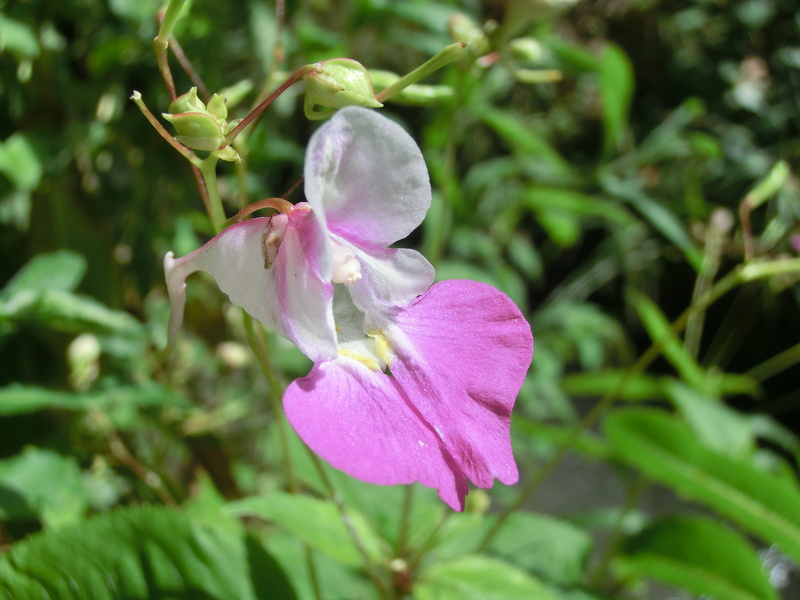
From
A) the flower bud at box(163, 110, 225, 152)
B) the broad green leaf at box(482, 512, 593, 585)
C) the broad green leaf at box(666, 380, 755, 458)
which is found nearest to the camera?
the flower bud at box(163, 110, 225, 152)

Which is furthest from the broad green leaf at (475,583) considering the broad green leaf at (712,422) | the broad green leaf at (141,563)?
the broad green leaf at (712,422)

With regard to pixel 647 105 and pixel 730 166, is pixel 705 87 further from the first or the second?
pixel 730 166

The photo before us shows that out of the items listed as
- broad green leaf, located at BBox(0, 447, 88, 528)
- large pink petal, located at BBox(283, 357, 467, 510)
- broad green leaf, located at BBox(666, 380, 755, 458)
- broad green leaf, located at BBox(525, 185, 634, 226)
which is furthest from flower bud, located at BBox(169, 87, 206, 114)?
broad green leaf, located at BBox(525, 185, 634, 226)

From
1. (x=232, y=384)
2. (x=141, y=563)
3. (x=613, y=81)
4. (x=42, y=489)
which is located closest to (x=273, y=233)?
(x=141, y=563)

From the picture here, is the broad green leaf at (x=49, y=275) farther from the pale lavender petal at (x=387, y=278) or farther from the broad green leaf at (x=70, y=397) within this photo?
the pale lavender petal at (x=387, y=278)

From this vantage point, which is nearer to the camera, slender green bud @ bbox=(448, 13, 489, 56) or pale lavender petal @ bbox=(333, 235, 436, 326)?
pale lavender petal @ bbox=(333, 235, 436, 326)

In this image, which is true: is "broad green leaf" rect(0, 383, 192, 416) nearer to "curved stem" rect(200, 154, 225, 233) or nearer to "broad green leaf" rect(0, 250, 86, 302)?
"broad green leaf" rect(0, 250, 86, 302)
